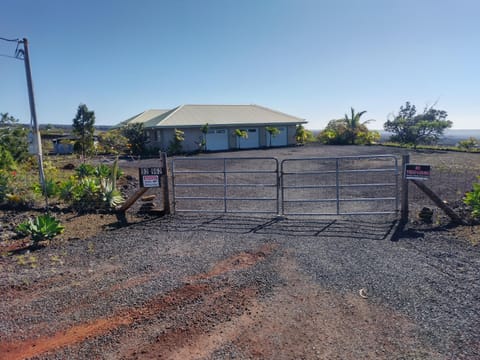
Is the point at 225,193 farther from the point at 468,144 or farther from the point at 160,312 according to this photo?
the point at 468,144

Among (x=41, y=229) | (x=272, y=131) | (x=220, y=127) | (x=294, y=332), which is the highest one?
(x=220, y=127)

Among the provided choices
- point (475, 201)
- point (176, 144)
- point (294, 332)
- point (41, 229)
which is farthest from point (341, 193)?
point (176, 144)

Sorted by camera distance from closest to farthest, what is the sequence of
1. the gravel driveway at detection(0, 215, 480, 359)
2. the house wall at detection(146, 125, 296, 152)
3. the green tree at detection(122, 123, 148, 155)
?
the gravel driveway at detection(0, 215, 480, 359) → the green tree at detection(122, 123, 148, 155) → the house wall at detection(146, 125, 296, 152)

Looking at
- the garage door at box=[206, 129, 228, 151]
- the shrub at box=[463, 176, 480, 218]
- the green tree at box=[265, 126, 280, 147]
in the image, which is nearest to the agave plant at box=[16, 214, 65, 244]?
the shrub at box=[463, 176, 480, 218]

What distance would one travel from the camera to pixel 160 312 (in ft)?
13.0

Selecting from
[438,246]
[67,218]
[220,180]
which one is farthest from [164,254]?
[220,180]

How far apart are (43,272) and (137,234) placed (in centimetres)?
200

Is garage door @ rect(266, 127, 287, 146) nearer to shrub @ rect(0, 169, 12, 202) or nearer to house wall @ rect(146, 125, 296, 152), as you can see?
house wall @ rect(146, 125, 296, 152)

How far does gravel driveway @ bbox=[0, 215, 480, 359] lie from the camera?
3.34m

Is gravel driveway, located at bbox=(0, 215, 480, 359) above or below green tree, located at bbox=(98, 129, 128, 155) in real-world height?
below

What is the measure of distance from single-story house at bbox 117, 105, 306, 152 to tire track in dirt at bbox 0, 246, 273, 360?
81.2ft

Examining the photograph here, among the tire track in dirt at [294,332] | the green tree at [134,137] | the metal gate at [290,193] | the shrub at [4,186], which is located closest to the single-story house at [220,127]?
the green tree at [134,137]

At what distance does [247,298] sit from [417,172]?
504 cm

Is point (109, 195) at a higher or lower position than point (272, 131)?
lower
